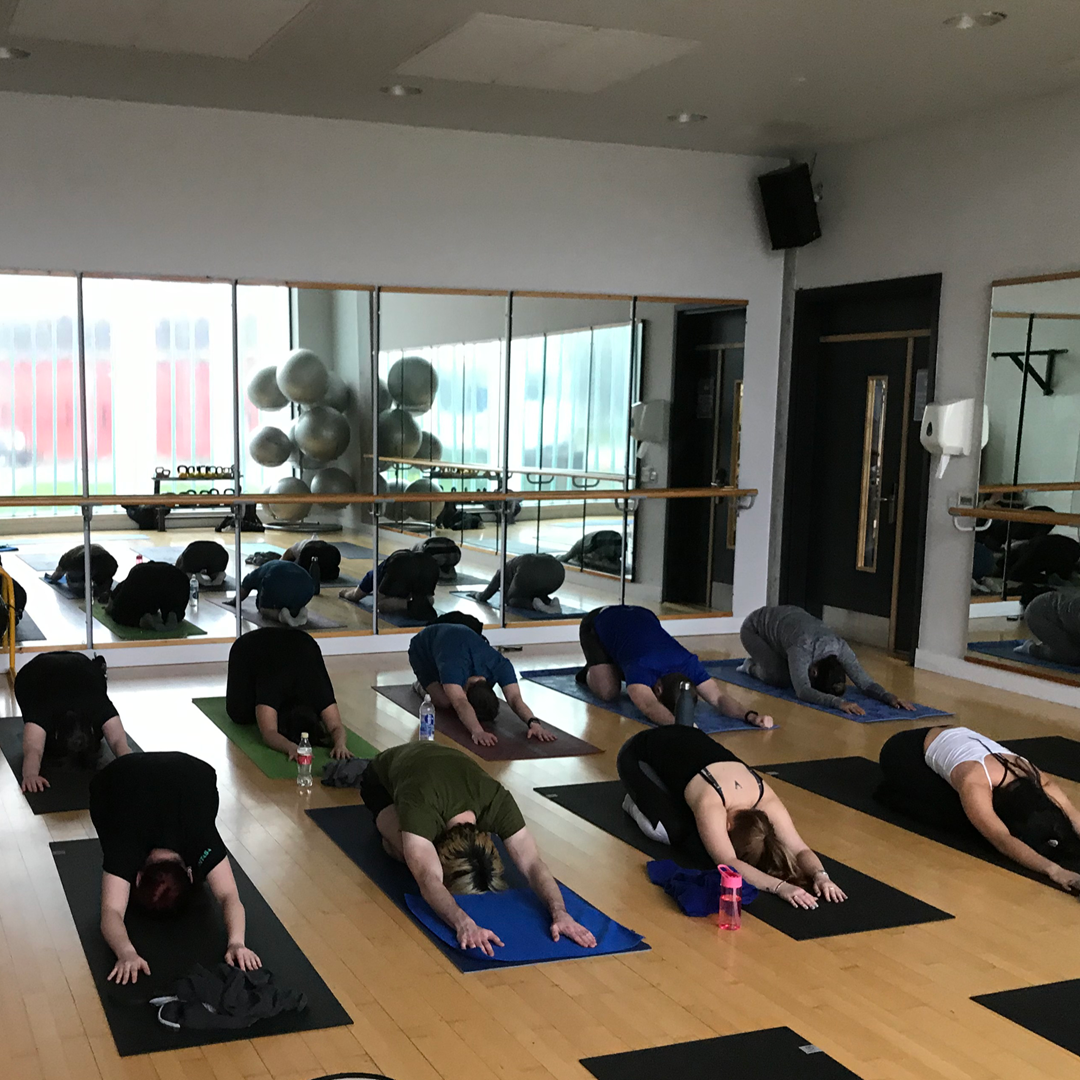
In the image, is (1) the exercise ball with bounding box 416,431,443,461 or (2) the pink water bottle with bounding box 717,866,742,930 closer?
(2) the pink water bottle with bounding box 717,866,742,930

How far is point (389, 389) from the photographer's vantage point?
732 cm

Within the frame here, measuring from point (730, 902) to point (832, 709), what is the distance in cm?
282

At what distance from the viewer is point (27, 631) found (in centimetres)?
674

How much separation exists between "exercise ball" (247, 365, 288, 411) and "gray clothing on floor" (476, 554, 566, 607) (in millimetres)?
1754

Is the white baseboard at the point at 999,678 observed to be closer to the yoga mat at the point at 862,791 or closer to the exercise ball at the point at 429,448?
the yoga mat at the point at 862,791

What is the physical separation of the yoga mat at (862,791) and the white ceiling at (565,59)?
3144 millimetres

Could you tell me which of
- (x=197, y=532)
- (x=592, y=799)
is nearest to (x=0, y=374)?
(x=197, y=532)

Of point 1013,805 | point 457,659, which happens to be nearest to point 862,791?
point 1013,805

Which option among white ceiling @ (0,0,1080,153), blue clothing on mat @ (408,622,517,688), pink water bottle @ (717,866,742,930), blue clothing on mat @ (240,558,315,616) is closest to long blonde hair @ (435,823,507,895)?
pink water bottle @ (717,866,742,930)

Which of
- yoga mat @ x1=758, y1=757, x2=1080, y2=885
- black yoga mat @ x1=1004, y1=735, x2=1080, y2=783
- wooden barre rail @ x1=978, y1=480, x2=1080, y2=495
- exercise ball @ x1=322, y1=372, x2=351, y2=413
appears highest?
exercise ball @ x1=322, y1=372, x2=351, y2=413

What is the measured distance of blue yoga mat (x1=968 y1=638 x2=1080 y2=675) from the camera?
6.49 metres

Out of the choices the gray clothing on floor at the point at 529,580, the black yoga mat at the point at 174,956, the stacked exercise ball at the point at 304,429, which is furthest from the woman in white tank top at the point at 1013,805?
the stacked exercise ball at the point at 304,429

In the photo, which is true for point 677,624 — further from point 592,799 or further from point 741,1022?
point 741,1022

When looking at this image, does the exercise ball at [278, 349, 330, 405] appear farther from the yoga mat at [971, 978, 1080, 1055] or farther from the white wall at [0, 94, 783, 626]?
the yoga mat at [971, 978, 1080, 1055]
